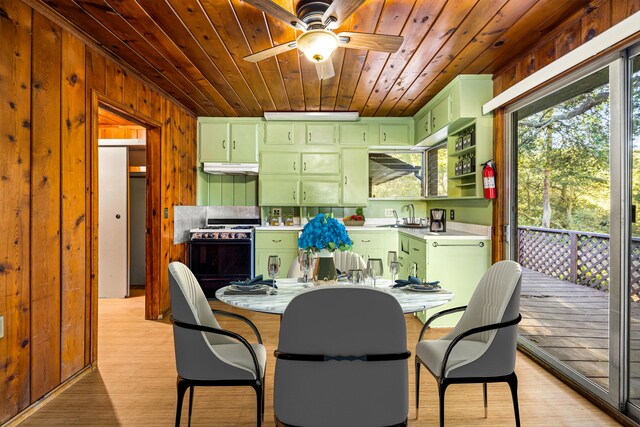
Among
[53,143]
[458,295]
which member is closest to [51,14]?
[53,143]

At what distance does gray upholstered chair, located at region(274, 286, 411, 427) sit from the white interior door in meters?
4.29

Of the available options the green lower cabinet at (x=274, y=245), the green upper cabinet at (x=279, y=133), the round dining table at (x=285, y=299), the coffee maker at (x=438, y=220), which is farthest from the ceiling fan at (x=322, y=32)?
the green lower cabinet at (x=274, y=245)

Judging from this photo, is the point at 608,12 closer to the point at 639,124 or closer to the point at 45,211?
the point at 639,124

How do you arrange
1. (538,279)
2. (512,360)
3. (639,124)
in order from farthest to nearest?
(538,279) < (639,124) < (512,360)

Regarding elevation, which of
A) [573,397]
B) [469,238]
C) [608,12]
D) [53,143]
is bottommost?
[573,397]

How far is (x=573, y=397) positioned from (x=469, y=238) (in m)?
1.50

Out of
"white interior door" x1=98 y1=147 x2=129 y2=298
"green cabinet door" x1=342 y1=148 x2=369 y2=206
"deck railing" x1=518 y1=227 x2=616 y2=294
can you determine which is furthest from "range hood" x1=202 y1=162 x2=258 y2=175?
"deck railing" x1=518 y1=227 x2=616 y2=294

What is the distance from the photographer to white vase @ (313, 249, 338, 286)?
1.98m

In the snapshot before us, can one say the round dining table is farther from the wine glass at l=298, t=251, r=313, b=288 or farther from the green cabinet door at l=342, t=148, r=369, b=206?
the green cabinet door at l=342, t=148, r=369, b=206

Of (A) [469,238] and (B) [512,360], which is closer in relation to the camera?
(B) [512,360]

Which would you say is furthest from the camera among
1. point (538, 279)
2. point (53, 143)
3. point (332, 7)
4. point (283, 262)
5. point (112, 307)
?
point (538, 279)

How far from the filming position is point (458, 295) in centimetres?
353

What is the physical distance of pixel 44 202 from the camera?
2.24 metres

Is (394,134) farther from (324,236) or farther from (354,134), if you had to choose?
(324,236)
